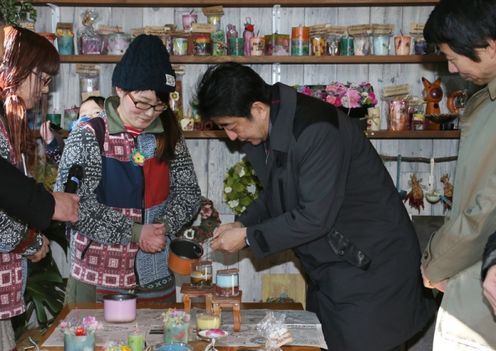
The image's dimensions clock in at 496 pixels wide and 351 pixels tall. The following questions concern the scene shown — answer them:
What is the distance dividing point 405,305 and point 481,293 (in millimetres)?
775

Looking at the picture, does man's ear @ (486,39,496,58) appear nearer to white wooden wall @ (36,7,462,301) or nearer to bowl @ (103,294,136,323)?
bowl @ (103,294,136,323)

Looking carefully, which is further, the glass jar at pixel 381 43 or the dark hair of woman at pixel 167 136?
the glass jar at pixel 381 43

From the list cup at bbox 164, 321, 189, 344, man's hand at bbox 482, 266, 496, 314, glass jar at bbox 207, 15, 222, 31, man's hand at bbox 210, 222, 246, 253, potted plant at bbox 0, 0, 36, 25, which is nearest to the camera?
man's hand at bbox 482, 266, 496, 314

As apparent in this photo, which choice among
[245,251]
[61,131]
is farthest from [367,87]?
[61,131]

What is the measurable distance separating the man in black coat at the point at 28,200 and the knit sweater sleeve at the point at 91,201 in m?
0.31

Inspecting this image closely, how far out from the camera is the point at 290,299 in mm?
4281

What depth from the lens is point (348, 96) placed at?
4109mm

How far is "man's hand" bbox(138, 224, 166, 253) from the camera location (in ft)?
8.59

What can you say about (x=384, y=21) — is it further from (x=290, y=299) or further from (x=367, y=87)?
(x=290, y=299)

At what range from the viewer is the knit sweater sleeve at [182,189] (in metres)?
2.81

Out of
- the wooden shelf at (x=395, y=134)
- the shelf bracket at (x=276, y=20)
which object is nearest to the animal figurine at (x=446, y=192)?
the wooden shelf at (x=395, y=134)

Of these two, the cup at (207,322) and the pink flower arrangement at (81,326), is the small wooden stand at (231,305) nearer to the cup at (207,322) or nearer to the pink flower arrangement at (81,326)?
the cup at (207,322)

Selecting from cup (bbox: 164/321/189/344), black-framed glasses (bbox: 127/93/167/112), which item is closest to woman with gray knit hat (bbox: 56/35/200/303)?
black-framed glasses (bbox: 127/93/167/112)

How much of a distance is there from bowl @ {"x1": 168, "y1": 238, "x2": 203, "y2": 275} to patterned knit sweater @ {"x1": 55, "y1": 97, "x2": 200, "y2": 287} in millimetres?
Answer: 229
